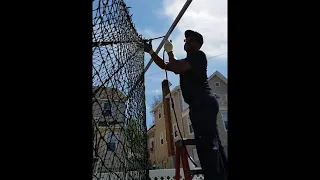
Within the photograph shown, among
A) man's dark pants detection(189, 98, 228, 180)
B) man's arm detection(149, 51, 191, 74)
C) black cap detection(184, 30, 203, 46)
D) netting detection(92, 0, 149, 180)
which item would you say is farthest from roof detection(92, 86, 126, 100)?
black cap detection(184, 30, 203, 46)

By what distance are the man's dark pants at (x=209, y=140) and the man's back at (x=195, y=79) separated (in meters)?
0.08

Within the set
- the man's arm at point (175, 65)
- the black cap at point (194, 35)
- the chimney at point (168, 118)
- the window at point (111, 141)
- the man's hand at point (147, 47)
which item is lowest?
the window at point (111, 141)

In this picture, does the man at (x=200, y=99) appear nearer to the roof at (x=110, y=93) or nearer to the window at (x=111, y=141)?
the roof at (x=110, y=93)

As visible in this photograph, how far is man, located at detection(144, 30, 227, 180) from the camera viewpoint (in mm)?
1996

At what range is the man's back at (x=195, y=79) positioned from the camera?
2.27m

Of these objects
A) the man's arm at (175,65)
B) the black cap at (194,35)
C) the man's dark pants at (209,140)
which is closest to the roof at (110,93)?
the man's arm at (175,65)

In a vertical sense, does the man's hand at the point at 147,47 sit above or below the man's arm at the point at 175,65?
above

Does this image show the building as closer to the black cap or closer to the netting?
the netting

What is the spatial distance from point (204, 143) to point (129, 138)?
620 mm

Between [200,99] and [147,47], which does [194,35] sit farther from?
[147,47]

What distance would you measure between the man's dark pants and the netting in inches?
19.0
